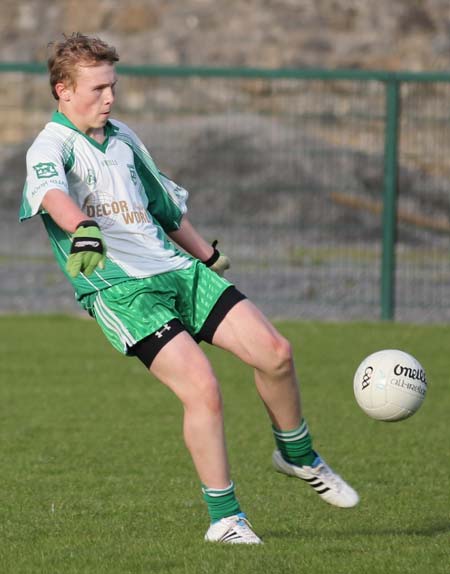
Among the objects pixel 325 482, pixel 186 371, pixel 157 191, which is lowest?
pixel 325 482

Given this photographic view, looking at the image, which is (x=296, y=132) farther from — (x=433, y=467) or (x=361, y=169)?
(x=433, y=467)

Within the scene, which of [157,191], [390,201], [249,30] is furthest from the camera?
[249,30]

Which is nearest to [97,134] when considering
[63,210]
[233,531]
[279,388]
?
[63,210]

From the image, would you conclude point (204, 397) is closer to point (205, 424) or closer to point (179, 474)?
point (205, 424)

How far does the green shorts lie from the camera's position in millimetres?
5672

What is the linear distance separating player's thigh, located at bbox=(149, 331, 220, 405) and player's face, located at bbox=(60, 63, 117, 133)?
970mm

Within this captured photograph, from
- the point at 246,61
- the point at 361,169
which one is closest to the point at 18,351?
the point at 361,169

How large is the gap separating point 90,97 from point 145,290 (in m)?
0.82

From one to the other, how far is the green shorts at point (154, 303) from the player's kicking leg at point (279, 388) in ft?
0.34

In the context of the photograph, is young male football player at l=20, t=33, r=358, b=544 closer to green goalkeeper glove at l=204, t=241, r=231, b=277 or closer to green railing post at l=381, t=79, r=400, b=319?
green goalkeeper glove at l=204, t=241, r=231, b=277

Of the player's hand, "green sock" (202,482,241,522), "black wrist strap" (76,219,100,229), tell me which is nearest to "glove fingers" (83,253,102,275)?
the player's hand

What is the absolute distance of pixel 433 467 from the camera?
771cm

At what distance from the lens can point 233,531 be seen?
18.4 feet

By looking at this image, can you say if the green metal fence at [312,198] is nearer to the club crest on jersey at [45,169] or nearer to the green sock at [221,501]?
the club crest on jersey at [45,169]
